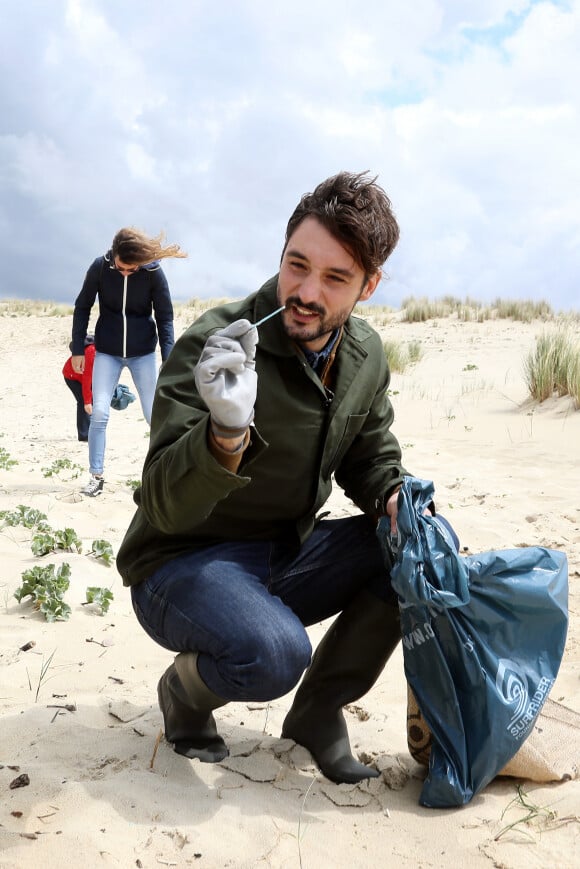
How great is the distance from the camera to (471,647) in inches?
83.0

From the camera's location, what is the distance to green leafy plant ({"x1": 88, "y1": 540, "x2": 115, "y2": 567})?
392cm

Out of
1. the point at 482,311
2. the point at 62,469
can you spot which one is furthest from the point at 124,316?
the point at 482,311

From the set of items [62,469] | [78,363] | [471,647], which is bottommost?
[62,469]

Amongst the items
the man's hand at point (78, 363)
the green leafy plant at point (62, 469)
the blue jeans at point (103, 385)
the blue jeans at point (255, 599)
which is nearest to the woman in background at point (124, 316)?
the blue jeans at point (103, 385)

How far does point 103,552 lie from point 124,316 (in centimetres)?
221

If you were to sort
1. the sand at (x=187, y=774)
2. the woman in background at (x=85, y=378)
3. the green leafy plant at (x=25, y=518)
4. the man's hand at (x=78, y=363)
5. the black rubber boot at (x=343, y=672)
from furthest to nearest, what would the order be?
the woman in background at (x=85, y=378) < the man's hand at (x=78, y=363) < the green leafy plant at (x=25, y=518) < the black rubber boot at (x=343, y=672) < the sand at (x=187, y=774)

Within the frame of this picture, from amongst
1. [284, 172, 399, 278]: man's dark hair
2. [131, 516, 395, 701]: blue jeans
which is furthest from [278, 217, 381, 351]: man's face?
[131, 516, 395, 701]: blue jeans

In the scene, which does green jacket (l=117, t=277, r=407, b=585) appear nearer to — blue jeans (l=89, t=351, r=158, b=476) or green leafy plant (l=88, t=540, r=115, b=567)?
green leafy plant (l=88, t=540, r=115, b=567)

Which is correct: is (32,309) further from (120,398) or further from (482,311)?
(120,398)

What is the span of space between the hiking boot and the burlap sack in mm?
3716

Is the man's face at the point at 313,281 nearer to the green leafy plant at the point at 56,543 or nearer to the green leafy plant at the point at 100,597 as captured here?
the green leafy plant at the point at 100,597

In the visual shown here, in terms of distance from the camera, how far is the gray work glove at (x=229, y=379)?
179 centimetres

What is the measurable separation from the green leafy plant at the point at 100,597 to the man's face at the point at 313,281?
162 cm

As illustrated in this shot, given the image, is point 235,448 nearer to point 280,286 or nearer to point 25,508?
point 280,286
